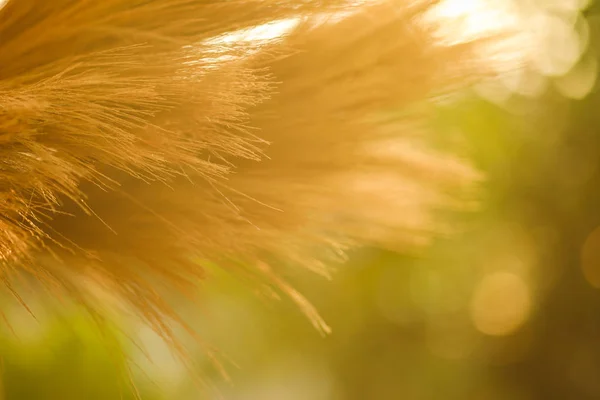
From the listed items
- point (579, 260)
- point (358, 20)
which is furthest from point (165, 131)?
point (579, 260)

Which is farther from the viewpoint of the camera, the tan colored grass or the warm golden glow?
the warm golden glow

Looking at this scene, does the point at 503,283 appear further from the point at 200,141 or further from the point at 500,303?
the point at 200,141

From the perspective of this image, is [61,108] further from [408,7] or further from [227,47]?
[408,7]

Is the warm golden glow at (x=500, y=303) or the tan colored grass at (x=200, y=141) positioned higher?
the tan colored grass at (x=200, y=141)

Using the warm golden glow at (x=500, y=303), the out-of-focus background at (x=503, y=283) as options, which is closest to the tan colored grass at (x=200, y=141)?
the out-of-focus background at (x=503, y=283)

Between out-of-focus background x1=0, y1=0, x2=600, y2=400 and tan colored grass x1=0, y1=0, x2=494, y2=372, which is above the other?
tan colored grass x1=0, y1=0, x2=494, y2=372

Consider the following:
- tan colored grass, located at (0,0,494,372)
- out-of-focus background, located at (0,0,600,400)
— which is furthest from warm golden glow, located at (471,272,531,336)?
tan colored grass, located at (0,0,494,372)

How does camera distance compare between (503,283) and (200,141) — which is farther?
(503,283)

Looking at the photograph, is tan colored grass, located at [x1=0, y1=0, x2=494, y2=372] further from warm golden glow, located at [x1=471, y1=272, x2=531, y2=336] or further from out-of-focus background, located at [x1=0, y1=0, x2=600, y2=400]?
warm golden glow, located at [x1=471, y1=272, x2=531, y2=336]

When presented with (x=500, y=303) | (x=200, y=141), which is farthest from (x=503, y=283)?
(x=200, y=141)

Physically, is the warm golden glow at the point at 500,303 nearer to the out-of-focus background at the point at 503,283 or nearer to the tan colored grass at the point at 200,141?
the out-of-focus background at the point at 503,283

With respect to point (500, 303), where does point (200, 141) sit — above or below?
above
